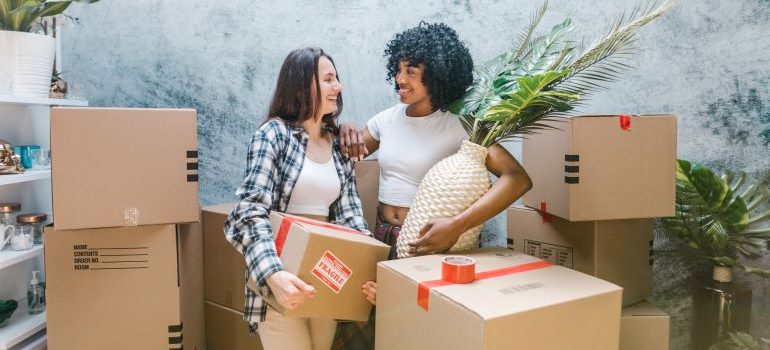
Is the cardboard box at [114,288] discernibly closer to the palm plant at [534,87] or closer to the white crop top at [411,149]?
the white crop top at [411,149]

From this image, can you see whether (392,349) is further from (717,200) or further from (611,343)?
(717,200)

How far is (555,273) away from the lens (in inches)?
50.9

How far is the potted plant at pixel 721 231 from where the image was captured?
6.69 feet

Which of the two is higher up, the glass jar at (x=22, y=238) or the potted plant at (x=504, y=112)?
the potted plant at (x=504, y=112)

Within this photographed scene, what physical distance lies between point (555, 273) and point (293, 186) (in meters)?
0.81

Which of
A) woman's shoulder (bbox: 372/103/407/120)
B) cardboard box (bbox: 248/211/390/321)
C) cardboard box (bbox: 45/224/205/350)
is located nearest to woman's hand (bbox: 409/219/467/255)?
cardboard box (bbox: 248/211/390/321)

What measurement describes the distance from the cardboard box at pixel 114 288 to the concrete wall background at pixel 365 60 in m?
0.76

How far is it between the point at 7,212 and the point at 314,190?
1230mm

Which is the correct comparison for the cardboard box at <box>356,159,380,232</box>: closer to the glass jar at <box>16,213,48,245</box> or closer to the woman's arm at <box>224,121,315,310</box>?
the woman's arm at <box>224,121,315,310</box>

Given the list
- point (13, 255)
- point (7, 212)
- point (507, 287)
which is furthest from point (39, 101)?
point (507, 287)

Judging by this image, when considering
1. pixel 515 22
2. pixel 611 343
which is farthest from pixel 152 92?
pixel 611 343

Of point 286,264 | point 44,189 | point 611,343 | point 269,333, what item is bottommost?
point 269,333

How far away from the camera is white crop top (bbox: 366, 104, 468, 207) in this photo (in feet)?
6.18

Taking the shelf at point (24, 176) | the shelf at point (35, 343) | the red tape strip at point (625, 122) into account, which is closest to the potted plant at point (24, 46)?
the shelf at point (24, 176)
